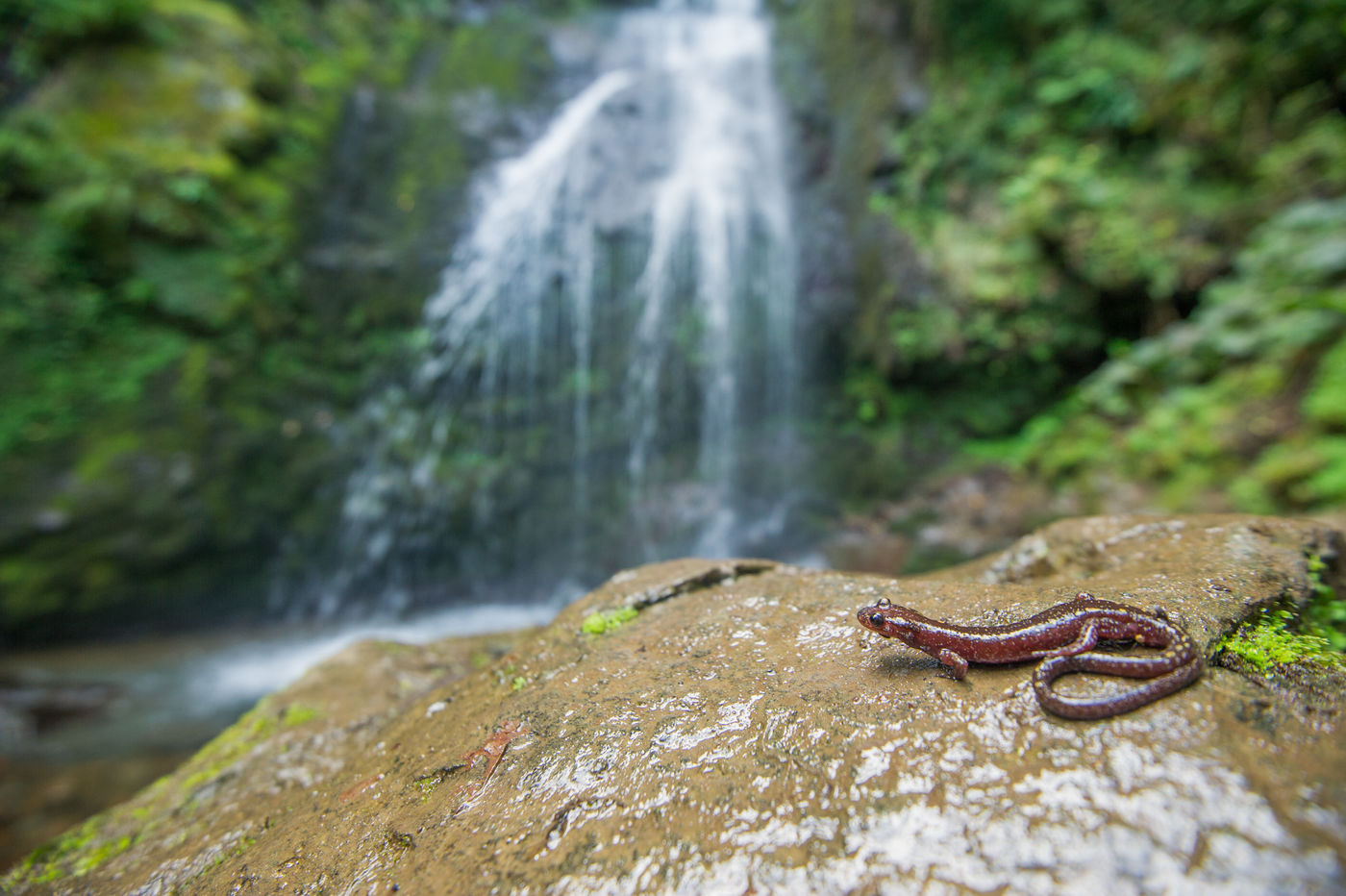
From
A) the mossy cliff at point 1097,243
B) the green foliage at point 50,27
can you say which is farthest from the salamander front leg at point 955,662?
the green foliage at point 50,27

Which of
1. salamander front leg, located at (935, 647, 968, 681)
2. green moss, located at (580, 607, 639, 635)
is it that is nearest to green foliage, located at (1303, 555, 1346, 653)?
salamander front leg, located at (935, 647, 968, 681)

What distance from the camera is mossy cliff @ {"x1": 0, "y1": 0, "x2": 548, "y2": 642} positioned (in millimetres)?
5957

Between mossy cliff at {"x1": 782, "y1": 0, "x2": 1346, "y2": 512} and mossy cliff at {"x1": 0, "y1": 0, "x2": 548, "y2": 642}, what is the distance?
8.46 metres

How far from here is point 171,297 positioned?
6.67m

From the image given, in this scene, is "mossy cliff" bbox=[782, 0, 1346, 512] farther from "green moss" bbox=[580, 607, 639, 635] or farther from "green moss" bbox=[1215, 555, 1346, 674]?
"green moss" bbox=[580, 607, 639, 635]

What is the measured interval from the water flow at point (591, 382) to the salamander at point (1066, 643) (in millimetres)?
7045

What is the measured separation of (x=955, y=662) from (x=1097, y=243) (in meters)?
8.13

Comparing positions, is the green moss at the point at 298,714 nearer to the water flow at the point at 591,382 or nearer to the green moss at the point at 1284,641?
the green moss at the point at 1284,641

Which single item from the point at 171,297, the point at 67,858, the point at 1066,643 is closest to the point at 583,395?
the point at 171,297

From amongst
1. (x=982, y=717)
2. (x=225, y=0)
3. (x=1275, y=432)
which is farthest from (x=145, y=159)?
(x=1275, y=432)

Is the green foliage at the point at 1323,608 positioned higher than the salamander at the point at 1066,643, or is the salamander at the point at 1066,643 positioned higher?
the salamander at the point at 1066,643

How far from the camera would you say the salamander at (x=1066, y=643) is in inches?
56.6

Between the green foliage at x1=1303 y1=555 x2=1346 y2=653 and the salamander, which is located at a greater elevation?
the salamander

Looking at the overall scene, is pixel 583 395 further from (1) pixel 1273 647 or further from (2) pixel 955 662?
(1) pixel 1273 647
